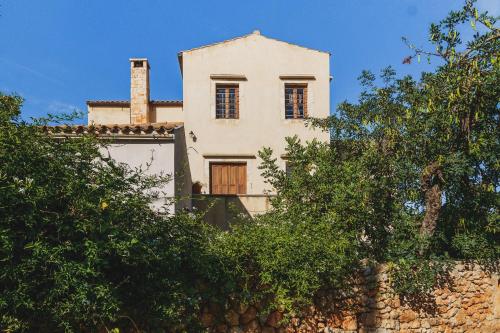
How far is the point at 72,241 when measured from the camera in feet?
18.0

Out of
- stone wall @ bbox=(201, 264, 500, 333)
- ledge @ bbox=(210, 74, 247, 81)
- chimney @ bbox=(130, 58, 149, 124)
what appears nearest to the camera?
stone wall @ bbox=(201, 264, 500, 333)

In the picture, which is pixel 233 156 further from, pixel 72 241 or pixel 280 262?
pixel 72 241

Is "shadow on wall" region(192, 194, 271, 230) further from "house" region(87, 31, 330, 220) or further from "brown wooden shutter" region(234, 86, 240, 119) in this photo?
"brown wooden shutter" region(234, 86, 240, 119)

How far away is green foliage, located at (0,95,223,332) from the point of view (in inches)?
204

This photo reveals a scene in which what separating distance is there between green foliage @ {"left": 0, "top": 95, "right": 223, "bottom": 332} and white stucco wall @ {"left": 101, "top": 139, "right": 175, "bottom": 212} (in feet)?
15.7

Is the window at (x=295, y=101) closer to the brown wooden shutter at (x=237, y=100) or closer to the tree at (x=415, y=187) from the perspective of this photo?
the brown wooden shutter at (x=237, y=100)

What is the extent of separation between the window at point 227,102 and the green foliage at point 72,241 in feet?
33.9

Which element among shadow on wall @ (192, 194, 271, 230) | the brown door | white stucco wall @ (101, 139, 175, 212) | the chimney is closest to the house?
the brown door

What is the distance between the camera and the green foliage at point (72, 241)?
204 inches

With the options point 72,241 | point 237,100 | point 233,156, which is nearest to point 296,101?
point 237,100

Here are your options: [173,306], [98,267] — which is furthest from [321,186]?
[98,267]

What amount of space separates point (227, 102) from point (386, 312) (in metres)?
9.79

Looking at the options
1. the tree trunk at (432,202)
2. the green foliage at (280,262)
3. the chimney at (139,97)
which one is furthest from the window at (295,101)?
the green foliage at (280,262)

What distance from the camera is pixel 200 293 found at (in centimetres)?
729
